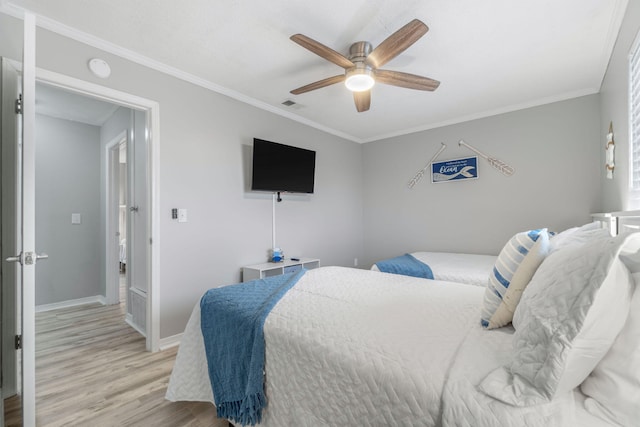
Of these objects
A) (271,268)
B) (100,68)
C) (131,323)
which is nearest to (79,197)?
(131,323)

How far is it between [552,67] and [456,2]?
157cm

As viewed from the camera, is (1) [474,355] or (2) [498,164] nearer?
(1) [474,355]

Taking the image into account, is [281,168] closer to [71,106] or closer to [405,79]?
[405,79]

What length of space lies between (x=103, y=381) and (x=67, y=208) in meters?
3.01

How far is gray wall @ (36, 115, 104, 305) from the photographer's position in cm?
375

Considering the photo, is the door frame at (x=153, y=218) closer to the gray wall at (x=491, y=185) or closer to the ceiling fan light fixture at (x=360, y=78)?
the ceiling fan light fixture at (x=360, y=78)

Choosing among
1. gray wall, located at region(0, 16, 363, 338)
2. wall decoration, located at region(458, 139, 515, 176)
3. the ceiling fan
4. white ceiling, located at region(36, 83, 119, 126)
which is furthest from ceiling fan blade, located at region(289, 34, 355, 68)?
white ceiling, located at region(36, 83, 119, 126)

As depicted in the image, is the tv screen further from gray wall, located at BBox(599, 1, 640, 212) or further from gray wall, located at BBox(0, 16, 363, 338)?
gray wall, located at BBox(599, 1, 640, 212)

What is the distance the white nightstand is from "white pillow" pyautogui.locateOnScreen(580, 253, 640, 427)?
2.65m

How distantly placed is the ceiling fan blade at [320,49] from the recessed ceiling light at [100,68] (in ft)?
5.19

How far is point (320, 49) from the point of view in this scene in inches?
76.9

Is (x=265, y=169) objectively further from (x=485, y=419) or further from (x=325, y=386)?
(x=485, y=419)

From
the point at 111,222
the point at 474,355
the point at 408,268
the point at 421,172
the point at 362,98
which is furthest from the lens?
the point at 421,172

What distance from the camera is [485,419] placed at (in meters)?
0.70
